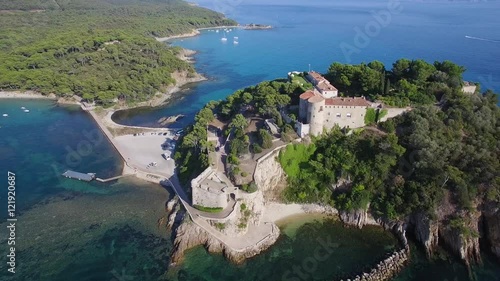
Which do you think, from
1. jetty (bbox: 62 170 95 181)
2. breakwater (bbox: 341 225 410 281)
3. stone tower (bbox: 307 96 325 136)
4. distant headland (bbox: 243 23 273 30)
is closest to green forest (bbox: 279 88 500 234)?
stone tower (bbox: 307 96 325 136)

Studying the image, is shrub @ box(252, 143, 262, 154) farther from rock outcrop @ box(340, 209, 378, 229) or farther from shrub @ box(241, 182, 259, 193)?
rock outcrop @ box(340, 209, 378, 229)

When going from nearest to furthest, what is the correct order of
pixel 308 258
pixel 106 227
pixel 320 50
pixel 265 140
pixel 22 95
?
pixel 308 258
pixel 106 227
pixel 265 140
pixel 22 95
pixel 320 50

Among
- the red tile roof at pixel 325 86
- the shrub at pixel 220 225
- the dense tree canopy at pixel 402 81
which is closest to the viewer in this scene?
the shrub at pixel 220 225

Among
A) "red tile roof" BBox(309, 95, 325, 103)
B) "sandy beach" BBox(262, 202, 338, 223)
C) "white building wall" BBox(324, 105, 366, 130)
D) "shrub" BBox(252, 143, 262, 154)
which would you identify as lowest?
"sandy beach" BBox(262, 202, 338, 223)

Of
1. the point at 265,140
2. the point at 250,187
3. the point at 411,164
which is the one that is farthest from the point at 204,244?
the point at 411,164

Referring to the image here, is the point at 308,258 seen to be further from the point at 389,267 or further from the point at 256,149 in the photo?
the point at 256,149

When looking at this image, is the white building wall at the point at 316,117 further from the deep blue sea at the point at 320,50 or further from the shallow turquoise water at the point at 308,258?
the deep blue sea at the point at 320,50

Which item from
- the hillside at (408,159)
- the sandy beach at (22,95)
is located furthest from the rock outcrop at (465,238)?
the sandy beach at (22,95)
